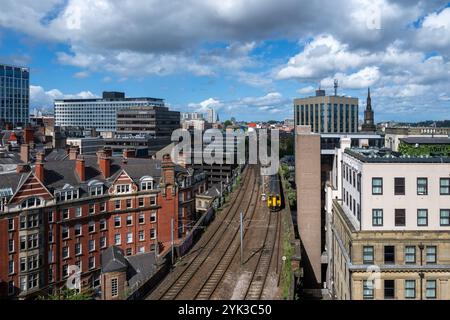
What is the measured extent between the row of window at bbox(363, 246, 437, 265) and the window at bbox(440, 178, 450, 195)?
15.4ft

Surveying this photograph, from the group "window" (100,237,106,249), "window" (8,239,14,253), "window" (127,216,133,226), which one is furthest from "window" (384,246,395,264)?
"window" (8,239,14,253)

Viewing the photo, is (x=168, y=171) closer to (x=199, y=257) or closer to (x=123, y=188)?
(x=123, y=188)

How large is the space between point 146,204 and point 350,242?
113 feet

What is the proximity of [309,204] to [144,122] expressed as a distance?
121798 mm


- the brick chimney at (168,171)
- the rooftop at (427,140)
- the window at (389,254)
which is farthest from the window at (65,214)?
the rooftop at (427,140)

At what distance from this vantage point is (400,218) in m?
37.3

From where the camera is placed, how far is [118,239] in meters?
61.3

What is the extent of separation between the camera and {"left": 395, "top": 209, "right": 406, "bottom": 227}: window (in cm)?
3719

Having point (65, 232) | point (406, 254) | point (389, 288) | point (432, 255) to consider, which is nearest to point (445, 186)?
point (432, 255)

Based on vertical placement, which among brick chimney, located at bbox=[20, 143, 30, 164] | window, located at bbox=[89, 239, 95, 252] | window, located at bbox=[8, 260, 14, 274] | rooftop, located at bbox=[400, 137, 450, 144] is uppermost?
rooftop, located at bbox=[400, 137, 450, 144]

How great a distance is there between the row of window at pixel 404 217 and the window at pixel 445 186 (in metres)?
1.51

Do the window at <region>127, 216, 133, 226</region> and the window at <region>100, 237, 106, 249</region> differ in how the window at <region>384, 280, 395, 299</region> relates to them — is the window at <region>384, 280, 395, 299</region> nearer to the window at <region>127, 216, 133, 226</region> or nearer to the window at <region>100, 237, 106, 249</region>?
the window at <region>127, 216, 133, 226</region>

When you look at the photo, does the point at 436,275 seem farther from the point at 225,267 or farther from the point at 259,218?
the point at 259,218
